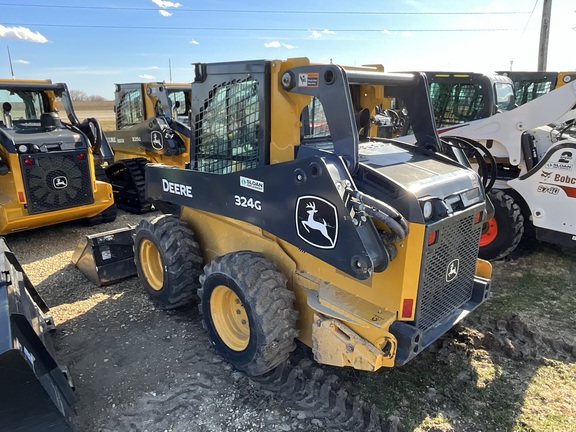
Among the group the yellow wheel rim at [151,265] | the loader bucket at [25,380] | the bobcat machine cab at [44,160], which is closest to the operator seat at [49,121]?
the bobcat machine cab at [44,160]

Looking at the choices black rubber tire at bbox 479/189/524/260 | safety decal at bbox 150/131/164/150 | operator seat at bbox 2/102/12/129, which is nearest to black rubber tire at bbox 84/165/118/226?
safety decal at bbox 150/131/164/150

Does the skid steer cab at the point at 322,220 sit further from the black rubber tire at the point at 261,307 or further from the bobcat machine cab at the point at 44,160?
the bobcat machine cab at the point at 44,160

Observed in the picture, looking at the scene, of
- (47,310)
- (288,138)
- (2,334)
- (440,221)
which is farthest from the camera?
(47,310)

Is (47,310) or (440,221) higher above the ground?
(440,221)

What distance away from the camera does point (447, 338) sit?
12.9 feet

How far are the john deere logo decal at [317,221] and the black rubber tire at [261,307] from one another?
1.49 ft

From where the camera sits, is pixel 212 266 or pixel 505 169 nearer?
pixel 212 266

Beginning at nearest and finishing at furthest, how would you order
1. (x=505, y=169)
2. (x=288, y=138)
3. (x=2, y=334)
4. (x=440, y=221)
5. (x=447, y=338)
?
(x=2, y=334), (x=440, y=221), (x=288, y=138), (x=447, y=338), (x=505, y=169)

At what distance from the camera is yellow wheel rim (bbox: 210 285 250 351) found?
3.56 metres

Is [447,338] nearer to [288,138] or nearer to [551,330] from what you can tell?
[551,330]

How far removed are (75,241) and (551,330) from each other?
6233 mm

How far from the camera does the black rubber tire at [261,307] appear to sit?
10.2ft

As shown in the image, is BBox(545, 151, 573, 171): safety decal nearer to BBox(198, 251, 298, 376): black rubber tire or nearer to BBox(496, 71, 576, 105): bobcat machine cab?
BBox(198, 251, 298, 376): black rubber tire

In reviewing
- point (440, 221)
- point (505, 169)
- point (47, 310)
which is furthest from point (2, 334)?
point (505, 169)
